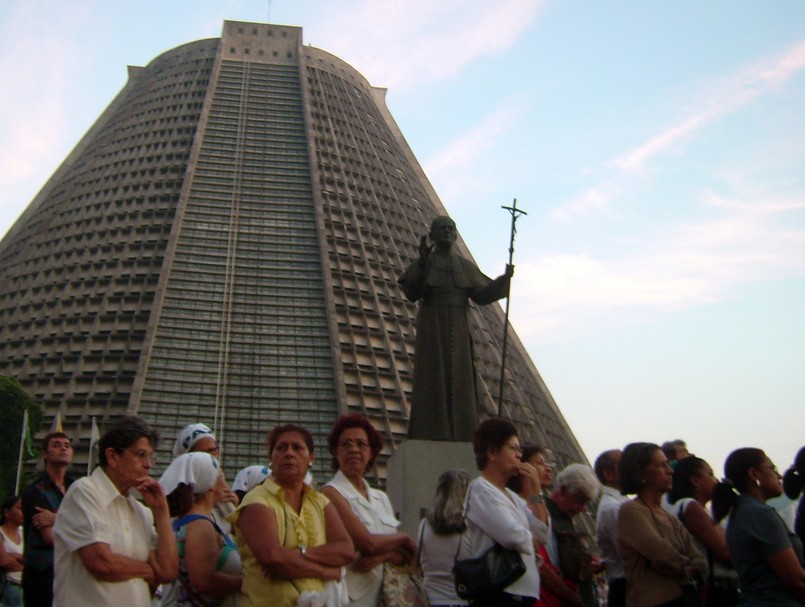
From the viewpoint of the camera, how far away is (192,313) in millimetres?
35375

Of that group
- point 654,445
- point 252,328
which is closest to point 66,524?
point 654,445

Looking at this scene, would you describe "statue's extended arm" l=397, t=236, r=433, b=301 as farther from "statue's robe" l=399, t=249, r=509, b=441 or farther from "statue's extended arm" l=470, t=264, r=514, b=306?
"statue's extended arm" l=470, t=264, r=514, b=306

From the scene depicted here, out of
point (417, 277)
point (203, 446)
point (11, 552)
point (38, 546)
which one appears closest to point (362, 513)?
point (203, 446)

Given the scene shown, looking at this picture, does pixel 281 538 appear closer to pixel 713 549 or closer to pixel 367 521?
pixel 367 521

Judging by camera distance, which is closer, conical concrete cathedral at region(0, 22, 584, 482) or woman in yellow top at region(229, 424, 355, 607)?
woman in yellow top at region(229, 424, 355, 607)

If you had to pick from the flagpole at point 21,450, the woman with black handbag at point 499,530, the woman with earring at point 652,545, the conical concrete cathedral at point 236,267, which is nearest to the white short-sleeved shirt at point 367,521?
the woman with black handbag at point 499,530

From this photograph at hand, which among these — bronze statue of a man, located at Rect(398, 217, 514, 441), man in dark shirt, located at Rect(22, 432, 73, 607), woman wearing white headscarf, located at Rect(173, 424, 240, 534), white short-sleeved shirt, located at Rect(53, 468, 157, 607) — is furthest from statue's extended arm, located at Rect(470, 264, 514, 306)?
white short-sleeved shirt, located at Rect(53, 468, 157, 607)

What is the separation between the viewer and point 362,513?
6.50 meters

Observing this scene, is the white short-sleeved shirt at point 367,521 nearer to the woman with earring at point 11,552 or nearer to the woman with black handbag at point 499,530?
the woman with black handbag at point 499,530

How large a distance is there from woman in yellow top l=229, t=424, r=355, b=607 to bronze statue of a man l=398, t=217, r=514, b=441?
3199 millimetres

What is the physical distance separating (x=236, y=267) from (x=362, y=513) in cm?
3121

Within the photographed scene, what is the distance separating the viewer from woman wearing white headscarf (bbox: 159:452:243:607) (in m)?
5.70

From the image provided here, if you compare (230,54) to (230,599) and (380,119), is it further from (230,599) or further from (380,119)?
(230,599)

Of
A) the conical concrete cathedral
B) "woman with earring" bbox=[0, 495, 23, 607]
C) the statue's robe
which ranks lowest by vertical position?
"woman with earring" bbox=[0, 495, 23, 607]
